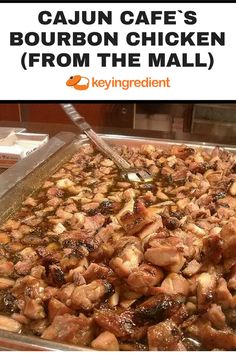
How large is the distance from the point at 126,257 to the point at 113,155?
1.16 m

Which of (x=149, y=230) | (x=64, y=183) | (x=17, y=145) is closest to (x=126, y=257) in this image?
(x=149, y=230)

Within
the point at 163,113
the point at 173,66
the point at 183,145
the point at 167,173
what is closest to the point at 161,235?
the point at 167,173

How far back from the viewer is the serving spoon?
2252 millimetres

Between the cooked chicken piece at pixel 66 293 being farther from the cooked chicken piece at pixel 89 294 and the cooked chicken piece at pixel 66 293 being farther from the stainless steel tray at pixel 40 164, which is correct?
the stainless steel tray at pixel 40 164

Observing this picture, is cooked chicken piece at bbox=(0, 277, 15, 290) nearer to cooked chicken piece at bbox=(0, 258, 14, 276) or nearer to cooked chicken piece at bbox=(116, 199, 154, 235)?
cooked chicken piece at bbox=(0, 258, 14, 276)

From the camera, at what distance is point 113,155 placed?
246cm

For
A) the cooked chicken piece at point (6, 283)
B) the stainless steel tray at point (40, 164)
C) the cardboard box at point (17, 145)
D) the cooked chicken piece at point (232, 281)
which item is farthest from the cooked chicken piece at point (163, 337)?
the cardboard box at point (17, 145)

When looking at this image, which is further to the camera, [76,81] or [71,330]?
[76,81]

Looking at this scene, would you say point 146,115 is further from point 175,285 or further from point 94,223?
point 175,285

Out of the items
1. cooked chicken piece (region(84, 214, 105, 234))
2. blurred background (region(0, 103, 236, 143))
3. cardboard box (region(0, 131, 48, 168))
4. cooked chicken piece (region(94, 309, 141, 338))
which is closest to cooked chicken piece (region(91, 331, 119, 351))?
cooked chicken piece (region(94, 309, 141, 338))

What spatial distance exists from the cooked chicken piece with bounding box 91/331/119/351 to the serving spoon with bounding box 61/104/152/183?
3.82ft

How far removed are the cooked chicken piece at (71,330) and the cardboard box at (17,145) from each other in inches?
52.6

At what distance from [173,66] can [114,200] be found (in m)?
1.32

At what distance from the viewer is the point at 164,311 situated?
1.21 metres
